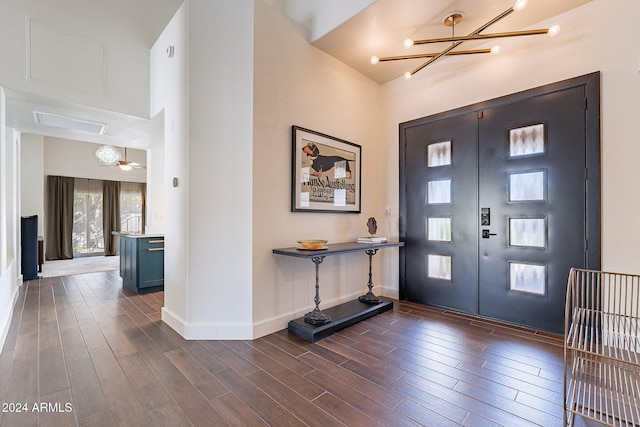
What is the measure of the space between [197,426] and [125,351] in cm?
132

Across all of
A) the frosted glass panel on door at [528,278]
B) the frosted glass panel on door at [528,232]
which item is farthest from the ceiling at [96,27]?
the frosted glass panel on door at [528,278]

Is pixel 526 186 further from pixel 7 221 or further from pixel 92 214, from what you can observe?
pixel 92 214

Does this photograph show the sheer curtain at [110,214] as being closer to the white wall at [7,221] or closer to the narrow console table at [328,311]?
the white wall at [7,221]

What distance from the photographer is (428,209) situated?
3.69 metres

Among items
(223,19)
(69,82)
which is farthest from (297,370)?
(69,82)

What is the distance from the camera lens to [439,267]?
3602 millimetres

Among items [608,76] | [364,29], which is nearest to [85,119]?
[364,29]

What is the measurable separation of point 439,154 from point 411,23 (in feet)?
4.90

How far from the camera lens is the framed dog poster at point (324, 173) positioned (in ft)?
10.2

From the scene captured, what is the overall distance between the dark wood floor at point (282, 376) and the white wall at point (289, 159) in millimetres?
502

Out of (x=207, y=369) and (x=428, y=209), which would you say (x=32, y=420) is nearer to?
(x=207, y=369)

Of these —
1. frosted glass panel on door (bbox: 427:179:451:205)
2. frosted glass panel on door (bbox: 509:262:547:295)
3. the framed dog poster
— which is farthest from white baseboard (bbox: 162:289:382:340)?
frosted glass panel on door (bbox: 509:262:547:295)

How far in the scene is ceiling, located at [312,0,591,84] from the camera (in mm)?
2676

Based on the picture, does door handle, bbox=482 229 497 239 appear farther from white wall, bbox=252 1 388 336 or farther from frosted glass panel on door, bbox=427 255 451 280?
white wall, bbox=252 1 388 336
